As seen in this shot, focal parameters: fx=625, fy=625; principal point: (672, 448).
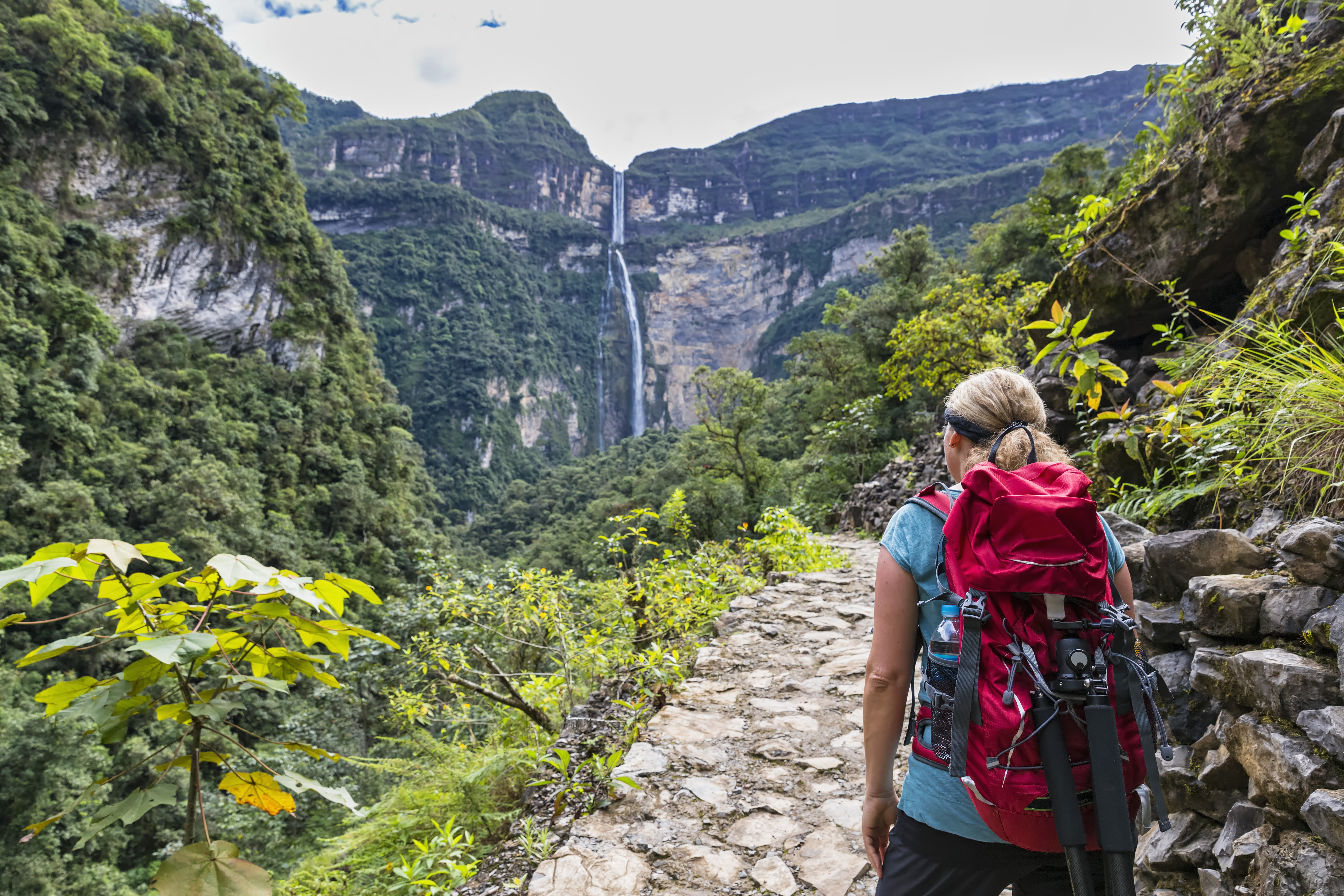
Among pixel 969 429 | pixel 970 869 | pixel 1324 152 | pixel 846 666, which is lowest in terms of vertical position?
pixel 846 666

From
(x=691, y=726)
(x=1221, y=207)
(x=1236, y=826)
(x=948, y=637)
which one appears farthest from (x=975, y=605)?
(x=1221, y=207)

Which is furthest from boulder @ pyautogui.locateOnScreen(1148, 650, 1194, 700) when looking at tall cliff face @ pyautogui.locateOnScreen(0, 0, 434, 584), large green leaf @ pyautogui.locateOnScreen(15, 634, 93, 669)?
tall cliff face @ pyautogui.locateOnScreen(0, 0, 434, 584)

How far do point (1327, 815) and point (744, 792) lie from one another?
1557 millimetres

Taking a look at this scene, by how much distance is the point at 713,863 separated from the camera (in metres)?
1.85

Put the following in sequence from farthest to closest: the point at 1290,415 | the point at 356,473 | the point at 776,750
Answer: the point at 356,473
the point at 776,750
the point at 1290,415

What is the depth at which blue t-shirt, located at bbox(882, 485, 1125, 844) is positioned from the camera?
3.38 ft

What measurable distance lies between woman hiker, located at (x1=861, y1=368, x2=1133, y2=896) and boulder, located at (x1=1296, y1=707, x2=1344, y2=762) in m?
0.36

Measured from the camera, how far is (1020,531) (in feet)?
3.09

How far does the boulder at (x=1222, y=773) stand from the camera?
4.35 feet

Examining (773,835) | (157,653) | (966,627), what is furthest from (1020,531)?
(773,835)

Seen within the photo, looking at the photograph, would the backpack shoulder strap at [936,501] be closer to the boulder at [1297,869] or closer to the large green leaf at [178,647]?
the boulder at [1297,869]

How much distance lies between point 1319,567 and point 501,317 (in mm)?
79167

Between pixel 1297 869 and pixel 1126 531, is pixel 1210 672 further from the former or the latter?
pixel 1126 531

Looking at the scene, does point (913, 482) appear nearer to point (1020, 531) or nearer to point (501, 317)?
point (1020, 531)
